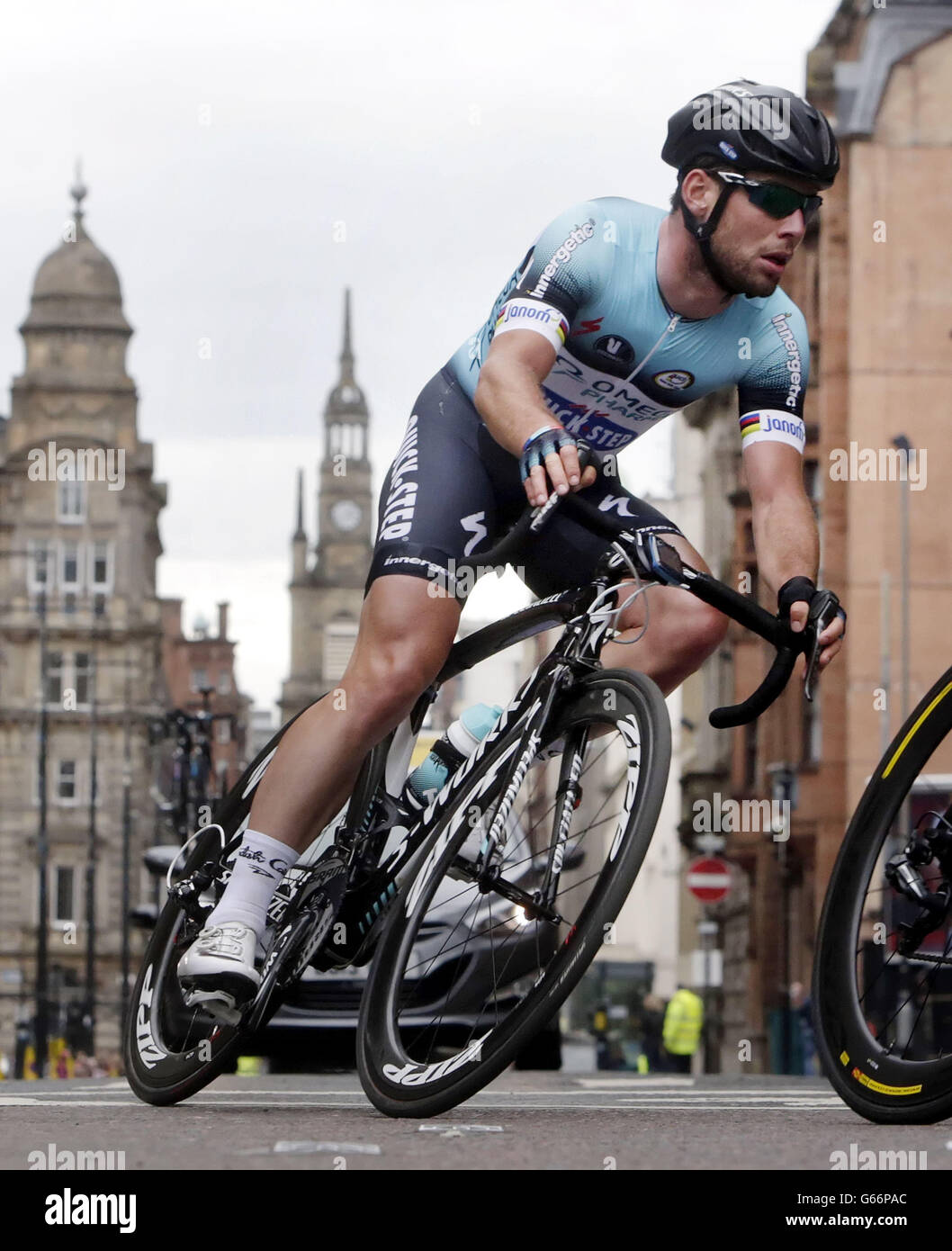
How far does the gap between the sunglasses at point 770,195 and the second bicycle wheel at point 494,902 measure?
0.96 m

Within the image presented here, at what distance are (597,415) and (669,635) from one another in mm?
538

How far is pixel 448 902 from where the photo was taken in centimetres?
466

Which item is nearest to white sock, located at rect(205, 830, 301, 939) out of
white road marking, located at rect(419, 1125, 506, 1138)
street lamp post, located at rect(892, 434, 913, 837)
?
white road marking, located at rect(419, 1125, 506, 1138)

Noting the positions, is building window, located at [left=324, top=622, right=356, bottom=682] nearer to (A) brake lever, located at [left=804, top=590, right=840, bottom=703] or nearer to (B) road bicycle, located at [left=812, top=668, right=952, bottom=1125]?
(A) brake lever, located at [left=804, top=590, right=840, bottom=703]

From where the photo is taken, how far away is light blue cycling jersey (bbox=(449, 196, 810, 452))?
4754 millimetres

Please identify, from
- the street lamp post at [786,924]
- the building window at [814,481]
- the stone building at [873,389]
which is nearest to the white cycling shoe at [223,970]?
the street lamp post at [786,924]

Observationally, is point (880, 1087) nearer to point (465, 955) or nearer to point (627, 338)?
point (465, 955)

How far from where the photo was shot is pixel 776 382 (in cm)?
502

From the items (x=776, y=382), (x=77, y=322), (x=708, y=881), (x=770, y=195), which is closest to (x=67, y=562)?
(x=77, y=322)

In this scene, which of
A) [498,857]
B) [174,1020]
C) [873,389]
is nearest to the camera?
[498,857]

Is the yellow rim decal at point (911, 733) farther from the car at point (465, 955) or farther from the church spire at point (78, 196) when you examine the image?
the church spire at point (78, 196)

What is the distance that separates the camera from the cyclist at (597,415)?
4.61 metres

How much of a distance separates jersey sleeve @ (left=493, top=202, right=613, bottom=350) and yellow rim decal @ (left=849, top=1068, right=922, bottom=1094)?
5.02 feet
